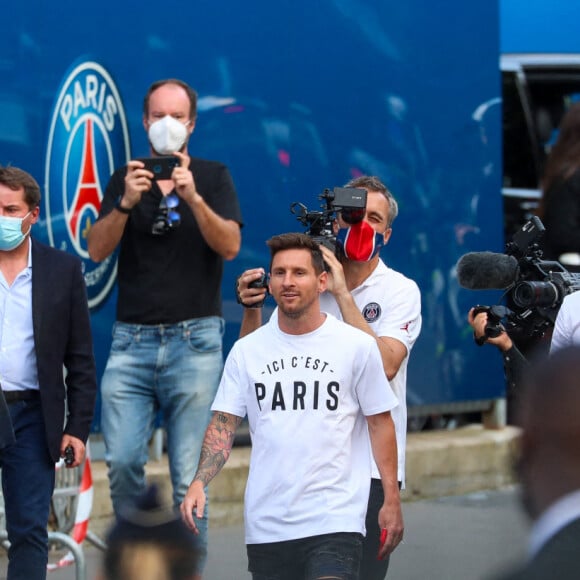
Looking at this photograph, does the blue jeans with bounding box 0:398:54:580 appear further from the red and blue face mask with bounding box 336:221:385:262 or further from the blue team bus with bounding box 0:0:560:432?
the blue team bus with bounding box 0:0:560:432

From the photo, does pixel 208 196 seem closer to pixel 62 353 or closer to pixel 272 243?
pixel 62 353

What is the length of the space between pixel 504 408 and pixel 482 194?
1.47m

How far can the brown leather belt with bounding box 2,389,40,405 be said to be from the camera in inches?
216

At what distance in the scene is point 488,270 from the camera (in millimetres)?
4672

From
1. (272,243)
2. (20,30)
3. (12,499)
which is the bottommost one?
(12,499)

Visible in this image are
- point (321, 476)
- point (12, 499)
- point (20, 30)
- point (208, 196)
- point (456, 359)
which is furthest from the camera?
point (456, 359)

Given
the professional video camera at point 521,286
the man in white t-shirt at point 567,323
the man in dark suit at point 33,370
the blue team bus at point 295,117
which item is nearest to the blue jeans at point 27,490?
the man in dark suit at point 33,370

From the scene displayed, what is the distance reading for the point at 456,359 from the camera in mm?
9352

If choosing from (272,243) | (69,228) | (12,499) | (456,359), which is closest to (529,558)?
(272,243)

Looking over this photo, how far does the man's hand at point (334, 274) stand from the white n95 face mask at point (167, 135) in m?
1.23

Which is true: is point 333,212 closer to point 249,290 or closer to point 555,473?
point 249,290

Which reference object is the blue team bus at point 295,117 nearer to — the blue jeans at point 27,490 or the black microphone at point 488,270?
the blue jeans at point 27,490

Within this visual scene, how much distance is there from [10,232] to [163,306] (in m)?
0.72

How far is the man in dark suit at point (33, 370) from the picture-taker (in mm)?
5418
